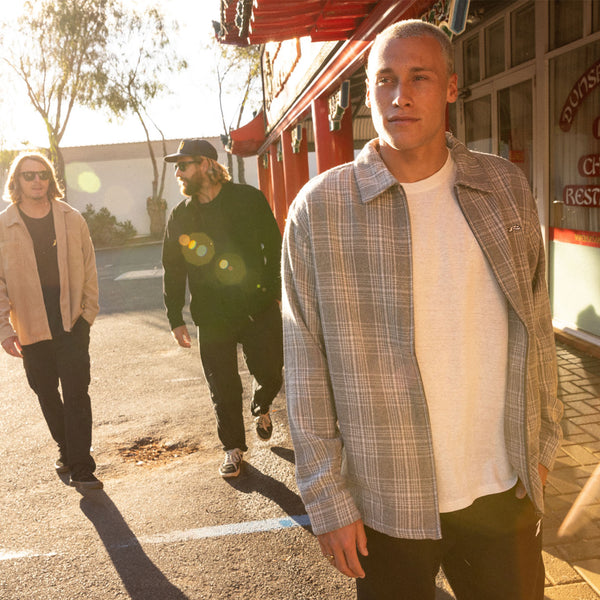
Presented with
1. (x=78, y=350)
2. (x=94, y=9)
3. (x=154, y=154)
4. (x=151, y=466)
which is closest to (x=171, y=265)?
(x=78, y=350)

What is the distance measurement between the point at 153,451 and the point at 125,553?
1.38 m

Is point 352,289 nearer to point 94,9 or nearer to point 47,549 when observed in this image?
point 47,549

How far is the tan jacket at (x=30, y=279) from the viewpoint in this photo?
394 centimetres

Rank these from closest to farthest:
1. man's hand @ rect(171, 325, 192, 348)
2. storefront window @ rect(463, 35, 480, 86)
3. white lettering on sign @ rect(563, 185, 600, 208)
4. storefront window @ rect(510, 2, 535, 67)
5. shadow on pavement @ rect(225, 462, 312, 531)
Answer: shadow on pavement @ rect(225, 462, 312, 531), man's hand @ rect(171, 325, 192, 348), white lettering on sign @ rect(563, 185, 600, 208), storefront window @ rect(510, 2, 535, 67), storefront window @ rect(463, 35, 480, 86)

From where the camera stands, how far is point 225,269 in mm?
3975

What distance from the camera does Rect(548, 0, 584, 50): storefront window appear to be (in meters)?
5.80

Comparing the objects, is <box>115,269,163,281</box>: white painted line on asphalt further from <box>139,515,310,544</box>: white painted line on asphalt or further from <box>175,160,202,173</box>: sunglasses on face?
<box>139,515,310,544</box>: white painted line on asphalt

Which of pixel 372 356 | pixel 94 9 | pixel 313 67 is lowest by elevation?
pixel 372 356

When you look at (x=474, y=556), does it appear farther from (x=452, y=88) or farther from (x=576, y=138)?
(x=576, y=138)

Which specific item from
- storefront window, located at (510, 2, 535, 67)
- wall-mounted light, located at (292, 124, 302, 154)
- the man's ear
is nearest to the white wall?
wall-mounted light, located at (292, 124, 302, 154)

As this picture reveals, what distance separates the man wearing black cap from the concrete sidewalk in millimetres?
1865

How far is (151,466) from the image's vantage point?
14.1 ft

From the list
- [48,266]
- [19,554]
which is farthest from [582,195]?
[19,554]

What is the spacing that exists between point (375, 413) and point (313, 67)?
6370 millimetres
